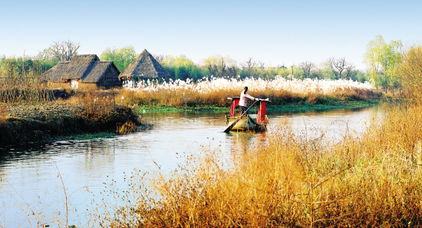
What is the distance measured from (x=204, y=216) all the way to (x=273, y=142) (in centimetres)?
331

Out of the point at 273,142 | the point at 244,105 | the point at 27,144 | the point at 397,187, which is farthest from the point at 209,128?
the point at 397,187

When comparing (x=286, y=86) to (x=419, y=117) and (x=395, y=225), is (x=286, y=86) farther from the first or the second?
(x=395, y=225)

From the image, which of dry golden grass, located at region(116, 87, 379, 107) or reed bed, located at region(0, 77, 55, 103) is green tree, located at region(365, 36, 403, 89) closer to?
dry golden grass, located at region(116, 87, 379, 107)

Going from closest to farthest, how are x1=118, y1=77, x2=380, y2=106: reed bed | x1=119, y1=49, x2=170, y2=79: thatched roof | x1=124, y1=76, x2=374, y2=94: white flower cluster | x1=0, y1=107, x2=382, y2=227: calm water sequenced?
x1=0, y1=107, x2=382, y2=227: calm water, x1=118, y1=77, x2=380, y2=106: reed bed, x1=124, y1=76, x2=374, y2=94: white flower cluster, x1=119, y1=49, x2=170, y2=79: thatched roof

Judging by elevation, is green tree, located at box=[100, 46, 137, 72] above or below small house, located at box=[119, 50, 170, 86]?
above

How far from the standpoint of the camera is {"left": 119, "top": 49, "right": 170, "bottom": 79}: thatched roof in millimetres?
48969

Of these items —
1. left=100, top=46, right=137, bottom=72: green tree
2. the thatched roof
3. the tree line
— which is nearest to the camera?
the thatched roof

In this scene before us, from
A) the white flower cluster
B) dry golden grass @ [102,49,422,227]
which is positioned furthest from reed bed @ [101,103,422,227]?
the white flower cluster

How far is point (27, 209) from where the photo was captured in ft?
31.3

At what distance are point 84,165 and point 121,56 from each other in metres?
73.3

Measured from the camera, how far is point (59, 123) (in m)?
19.9

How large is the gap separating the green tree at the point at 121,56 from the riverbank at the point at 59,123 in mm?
60205

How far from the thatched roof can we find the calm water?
26865 millimetres

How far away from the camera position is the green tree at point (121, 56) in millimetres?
82750
